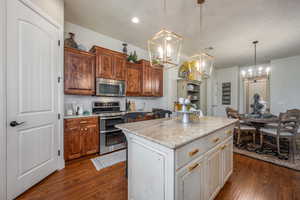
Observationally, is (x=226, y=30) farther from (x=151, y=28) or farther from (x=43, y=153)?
(x=43, y=153)

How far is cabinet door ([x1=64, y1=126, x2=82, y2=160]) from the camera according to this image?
2266mm

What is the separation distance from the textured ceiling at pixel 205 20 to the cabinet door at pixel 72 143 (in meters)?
2.37

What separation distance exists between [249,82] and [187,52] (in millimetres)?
3918

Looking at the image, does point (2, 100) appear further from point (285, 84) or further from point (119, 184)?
point (285, 84)

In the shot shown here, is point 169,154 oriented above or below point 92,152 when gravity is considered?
above

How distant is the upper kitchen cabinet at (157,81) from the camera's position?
13.1 ft

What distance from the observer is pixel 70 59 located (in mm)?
2457

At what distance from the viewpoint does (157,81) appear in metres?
4.10

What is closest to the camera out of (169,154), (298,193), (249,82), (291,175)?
(169,154)

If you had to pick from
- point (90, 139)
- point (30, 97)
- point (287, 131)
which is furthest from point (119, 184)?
point (287, 131)

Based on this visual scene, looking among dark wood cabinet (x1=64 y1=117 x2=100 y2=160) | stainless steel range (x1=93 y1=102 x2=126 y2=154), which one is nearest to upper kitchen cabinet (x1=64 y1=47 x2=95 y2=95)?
stainless steel range (x1=93 y1=102 x2=126 y2=154)

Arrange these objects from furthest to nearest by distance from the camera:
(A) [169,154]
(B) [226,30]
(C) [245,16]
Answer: (B) [226,30], (C) [245,16], (A) [169,154]

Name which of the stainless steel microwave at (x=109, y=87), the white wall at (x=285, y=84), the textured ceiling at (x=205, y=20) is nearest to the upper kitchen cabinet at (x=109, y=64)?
the stainless steel microwave at (x=109, y=87)

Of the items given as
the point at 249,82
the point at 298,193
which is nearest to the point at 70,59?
the point at 298,193
